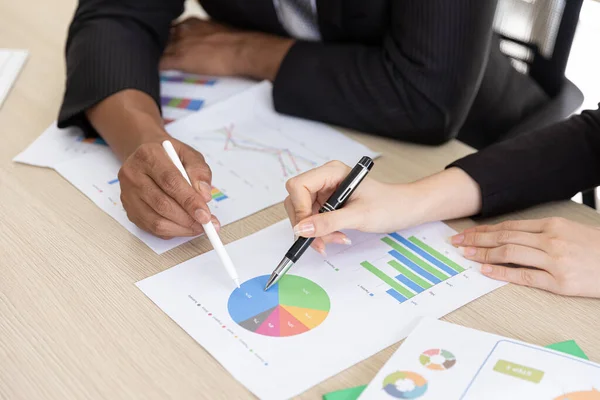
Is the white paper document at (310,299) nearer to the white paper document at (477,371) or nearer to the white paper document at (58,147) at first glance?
the white paper document at (477,371)

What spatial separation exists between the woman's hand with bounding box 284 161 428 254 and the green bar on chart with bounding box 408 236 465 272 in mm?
26

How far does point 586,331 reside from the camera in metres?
0.82

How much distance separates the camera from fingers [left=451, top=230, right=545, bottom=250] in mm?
920

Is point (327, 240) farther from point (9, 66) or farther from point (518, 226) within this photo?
point (9, 66)

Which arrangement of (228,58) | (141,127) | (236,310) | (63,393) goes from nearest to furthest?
(63,393), (236,310), (141,127), (228,58)

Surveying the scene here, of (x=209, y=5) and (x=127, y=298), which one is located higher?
(x=209, y=5)

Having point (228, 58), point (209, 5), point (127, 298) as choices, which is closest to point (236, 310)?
point (127, 298)

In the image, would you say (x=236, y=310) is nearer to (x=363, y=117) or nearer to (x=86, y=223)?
(x=86, y=223)

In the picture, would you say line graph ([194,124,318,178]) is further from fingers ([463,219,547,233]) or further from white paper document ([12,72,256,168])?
fingers ([463,219,547,233])

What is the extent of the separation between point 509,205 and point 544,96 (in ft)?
1.60

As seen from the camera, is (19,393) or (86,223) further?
(86,223)

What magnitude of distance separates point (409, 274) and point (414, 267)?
0.06 feet

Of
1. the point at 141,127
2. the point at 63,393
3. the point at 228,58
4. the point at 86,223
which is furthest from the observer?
the point at 228,58

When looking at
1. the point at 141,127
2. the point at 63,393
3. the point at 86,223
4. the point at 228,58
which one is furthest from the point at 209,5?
the point at 63,393
